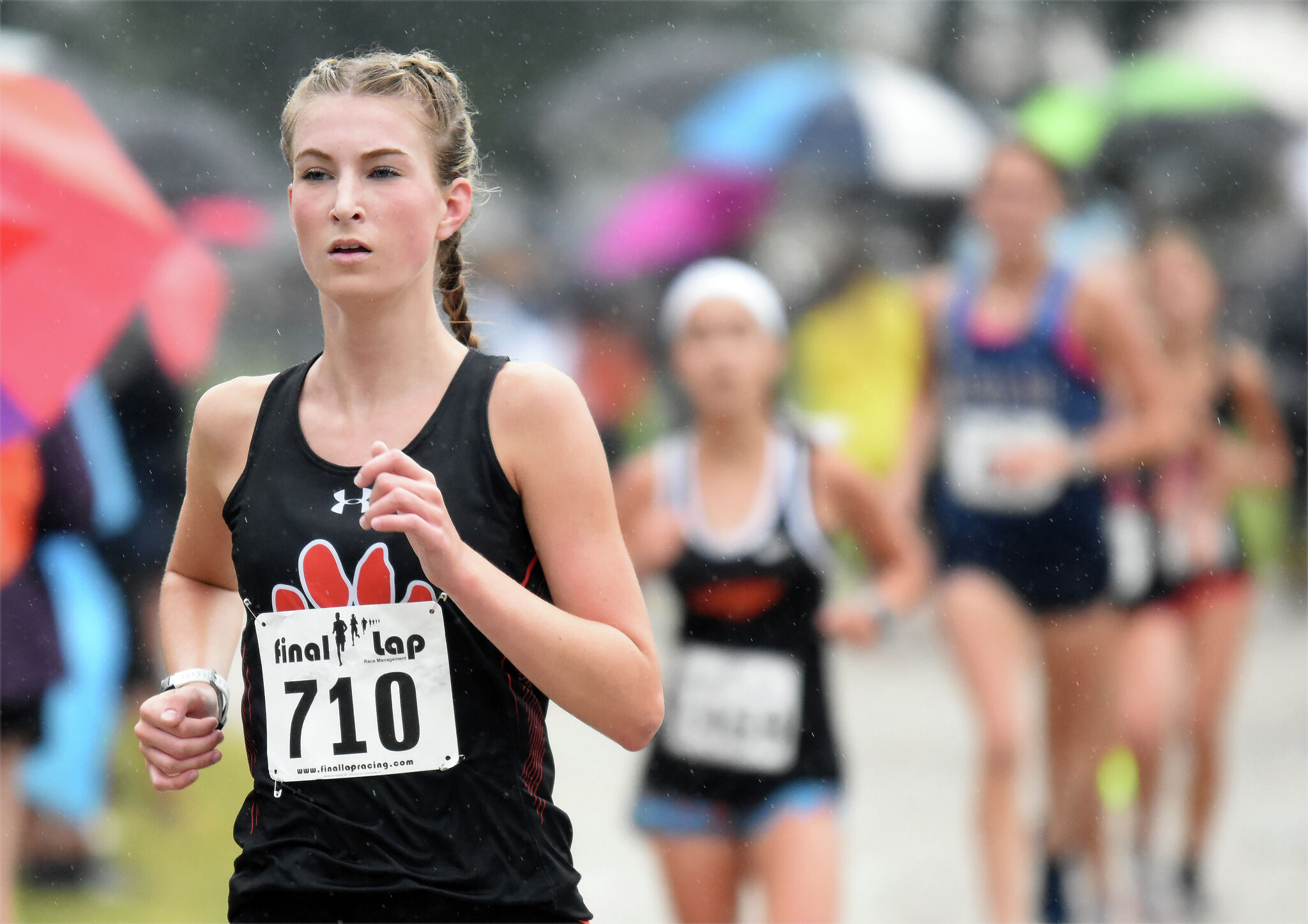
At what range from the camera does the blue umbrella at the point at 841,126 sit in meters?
11.4

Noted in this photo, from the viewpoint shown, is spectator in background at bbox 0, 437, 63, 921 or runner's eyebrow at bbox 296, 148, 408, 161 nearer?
runner's eyebrow at bbox 296, 148, 408, 161

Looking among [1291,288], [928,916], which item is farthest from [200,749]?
[1291,288]

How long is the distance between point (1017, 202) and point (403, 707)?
13.0 feet

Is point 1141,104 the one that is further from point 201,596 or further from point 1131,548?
point 201,596

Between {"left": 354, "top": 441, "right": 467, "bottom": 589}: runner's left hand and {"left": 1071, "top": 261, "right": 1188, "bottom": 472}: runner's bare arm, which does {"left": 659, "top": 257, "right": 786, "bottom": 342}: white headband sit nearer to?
{"left": 1071, "top": 261, "right": 1188, "bottom": 472}: runner's bare arm

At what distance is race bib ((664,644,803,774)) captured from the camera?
152 inches

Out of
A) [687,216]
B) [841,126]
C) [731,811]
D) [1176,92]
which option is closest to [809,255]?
[687,216]

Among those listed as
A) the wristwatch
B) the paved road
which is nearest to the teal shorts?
the paved road

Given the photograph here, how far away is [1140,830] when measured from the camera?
18.6 feet

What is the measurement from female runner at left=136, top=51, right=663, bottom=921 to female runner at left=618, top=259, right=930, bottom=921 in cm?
171

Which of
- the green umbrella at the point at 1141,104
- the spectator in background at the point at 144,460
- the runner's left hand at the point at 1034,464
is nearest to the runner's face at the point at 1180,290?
the runner's left hand at the point at 1034,464

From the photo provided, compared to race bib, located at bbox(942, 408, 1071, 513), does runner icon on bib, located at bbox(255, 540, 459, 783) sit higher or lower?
lower

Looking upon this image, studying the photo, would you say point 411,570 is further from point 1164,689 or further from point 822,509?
point 1164,689

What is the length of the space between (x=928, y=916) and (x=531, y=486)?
12.4ft
